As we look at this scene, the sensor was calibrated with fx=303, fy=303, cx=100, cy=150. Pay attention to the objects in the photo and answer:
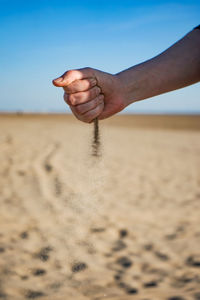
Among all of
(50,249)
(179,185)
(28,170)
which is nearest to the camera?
(50,249)

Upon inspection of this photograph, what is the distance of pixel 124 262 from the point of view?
10.9 ft

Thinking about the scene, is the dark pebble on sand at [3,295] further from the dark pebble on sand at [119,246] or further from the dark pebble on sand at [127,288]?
the dark pebble on sand at [119,246]

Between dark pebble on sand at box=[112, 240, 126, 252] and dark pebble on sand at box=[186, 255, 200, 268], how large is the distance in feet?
2.49

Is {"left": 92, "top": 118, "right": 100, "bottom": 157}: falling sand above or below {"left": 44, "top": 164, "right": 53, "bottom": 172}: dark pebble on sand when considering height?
below

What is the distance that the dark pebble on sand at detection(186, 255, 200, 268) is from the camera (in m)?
3.33

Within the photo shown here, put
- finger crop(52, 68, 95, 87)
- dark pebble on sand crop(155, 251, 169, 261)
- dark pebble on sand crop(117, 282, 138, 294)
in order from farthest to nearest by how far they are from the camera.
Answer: dark pebble on sand crop(155, 251, 169, 261) < dark pebble on sand crop(117, 282, 138, 294) < finger crop(52, 68, 95, 87)

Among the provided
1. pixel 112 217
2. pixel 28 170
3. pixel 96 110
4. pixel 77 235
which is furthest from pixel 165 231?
pixel 28 170

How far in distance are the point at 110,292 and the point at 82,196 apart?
9.17 ft

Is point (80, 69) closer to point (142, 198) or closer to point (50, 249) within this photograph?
point (50, 249)

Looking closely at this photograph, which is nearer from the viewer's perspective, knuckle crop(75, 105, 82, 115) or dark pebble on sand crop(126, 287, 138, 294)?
knuckle crop(75, 105, 82, 115)

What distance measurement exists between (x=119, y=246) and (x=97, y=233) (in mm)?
434

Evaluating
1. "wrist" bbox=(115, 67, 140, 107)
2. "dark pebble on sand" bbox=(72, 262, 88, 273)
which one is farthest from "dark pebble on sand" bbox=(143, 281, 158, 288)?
"wrist" bbox=(115, 67, 140, 107)

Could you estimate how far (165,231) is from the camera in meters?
4.21

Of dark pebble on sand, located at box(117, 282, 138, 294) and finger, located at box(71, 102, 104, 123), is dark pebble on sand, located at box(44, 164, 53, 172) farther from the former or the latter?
finger, located at box(71, 102, 104, 123)
